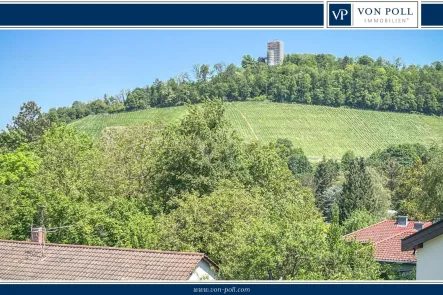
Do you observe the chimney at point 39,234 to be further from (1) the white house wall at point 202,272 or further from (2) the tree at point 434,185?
(2) the tree at point 434,185

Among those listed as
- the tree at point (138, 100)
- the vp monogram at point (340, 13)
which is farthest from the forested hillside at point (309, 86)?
the vp monogram at point (340, 13)

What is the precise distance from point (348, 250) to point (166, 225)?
15.5 feet

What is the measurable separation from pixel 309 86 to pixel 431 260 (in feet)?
19.9

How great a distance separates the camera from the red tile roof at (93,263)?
6703mm

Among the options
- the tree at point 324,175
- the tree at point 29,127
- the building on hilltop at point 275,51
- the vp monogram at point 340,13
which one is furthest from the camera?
the tree at point 324,175

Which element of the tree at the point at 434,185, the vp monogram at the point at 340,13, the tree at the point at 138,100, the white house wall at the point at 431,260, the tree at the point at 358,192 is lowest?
the tree at the point at 358,192

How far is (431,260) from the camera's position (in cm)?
633

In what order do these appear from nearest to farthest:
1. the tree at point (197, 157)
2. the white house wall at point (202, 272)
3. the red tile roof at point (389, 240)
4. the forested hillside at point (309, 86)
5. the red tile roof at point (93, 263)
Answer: the red tile roof at point (93, 263) → the white house wall at point (202, 272) → the forested hillside at point (309, 86) → the red tile roof at point (389, 240) → the tree at point (197, 157)

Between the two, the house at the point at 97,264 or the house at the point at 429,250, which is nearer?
the house at the point at 429,250

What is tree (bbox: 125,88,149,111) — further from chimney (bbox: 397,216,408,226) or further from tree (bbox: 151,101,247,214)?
chimney (bbox: 397,216,408,226)

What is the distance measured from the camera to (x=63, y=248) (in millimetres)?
7980

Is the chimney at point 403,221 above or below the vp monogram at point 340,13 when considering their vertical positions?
below

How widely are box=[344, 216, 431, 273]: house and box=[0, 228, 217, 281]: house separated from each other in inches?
138
